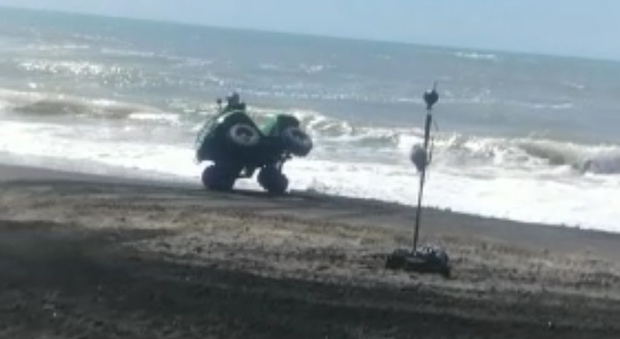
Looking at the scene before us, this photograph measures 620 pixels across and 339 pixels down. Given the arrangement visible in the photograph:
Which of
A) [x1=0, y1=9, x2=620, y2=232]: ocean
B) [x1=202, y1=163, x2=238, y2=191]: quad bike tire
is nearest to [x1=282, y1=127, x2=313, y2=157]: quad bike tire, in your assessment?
[x1=202, y1=163, x2=238, y2=191]: quad bike tire

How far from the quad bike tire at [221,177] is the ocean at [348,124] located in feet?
5.24

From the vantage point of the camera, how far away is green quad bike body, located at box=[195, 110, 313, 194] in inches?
682

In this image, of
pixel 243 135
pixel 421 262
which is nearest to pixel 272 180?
pixel 243 135

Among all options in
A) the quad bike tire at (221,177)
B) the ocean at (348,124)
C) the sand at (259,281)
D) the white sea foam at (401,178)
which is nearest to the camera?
the sand at (259,281)

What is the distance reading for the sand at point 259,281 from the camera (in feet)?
26.5

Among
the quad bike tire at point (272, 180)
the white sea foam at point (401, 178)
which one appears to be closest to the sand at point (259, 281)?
the quad bike tire at point (272, 180)

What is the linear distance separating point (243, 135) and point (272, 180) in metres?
1.06

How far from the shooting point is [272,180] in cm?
1802

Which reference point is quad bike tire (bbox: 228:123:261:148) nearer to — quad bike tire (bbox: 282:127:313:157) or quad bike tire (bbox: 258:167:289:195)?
quad bike tire (bbox: 282:127:313:157)

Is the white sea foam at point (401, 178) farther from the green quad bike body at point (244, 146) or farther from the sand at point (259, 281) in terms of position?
the sand at point (259, 281)

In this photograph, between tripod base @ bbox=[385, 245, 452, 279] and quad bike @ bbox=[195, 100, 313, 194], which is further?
quad bike @ bbox=[195, 100, 313, 194]

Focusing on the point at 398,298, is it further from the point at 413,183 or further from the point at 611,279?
the point at 413,183

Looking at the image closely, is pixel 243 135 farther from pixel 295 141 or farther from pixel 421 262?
pixel 421 262

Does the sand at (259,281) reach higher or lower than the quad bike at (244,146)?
lower
